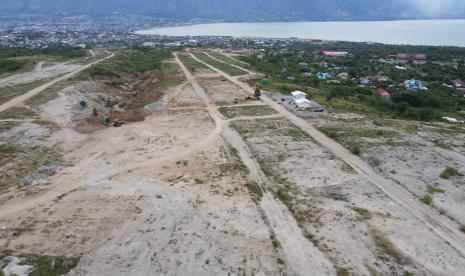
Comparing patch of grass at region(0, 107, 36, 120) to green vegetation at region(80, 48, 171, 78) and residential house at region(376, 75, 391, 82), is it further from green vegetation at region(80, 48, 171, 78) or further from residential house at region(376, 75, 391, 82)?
residential house at region(376, 75, 391, 82)

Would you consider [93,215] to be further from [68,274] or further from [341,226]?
[341,226]

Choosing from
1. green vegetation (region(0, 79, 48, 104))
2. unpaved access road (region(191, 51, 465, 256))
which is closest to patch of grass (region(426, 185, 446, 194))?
unpaved access road (region(191, 51, 465, 256))

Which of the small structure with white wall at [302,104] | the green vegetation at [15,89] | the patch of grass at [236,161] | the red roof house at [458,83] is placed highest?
the red roof house at [458,83]

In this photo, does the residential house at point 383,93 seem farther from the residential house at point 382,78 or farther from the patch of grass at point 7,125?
the patch of grass at point 7,125

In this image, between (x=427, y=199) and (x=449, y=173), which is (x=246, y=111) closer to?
(x=449, y=173)

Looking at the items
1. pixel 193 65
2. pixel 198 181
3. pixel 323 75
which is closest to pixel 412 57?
pixel 323 75

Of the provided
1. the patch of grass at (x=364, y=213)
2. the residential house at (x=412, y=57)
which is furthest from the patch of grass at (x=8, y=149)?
the residential house at (x=412, y=57)
